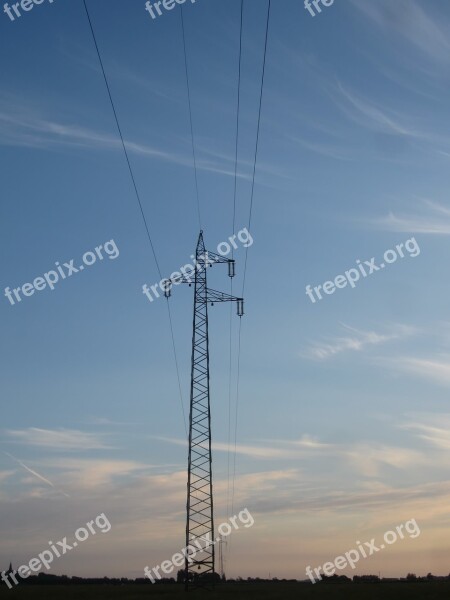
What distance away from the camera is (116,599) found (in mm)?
81375

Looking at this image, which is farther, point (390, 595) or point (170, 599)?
point (390, 595)

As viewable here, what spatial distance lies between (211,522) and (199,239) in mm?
28295

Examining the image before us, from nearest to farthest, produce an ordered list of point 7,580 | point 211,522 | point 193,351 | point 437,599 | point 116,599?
point 211,522 → point 193,351 → point 437,599 → point 116,599 → point 7,580

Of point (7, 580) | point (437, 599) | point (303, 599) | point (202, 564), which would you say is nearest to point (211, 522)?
point (202, 564)

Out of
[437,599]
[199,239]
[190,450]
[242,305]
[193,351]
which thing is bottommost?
[437,599]

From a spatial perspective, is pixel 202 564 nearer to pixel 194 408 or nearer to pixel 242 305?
pixel 194 408

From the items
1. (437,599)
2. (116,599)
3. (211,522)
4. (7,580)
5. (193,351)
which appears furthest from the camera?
(7,580)

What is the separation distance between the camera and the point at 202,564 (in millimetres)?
63688

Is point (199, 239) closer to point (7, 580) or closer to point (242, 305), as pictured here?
point (242, 305)

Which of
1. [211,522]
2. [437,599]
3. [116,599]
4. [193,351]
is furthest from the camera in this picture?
[116,599]

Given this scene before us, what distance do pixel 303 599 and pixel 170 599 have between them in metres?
13.3

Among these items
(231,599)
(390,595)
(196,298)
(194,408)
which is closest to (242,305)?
(196,298)

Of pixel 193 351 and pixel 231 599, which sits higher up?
pixel 193 351

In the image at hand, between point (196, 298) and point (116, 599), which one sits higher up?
point (196, 298)
